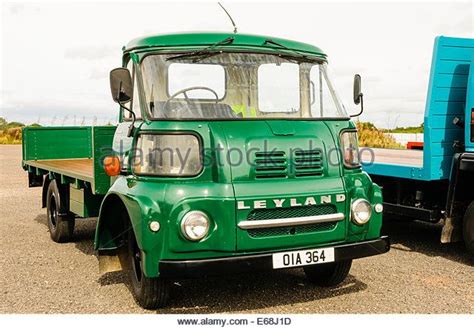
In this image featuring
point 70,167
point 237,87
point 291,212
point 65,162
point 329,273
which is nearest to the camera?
point 291,212

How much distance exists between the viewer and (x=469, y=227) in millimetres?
6113

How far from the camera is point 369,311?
4.57 m

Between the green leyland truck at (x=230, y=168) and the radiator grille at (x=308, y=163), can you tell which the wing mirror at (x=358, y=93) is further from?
the radiator grille at (x=308, y=163)

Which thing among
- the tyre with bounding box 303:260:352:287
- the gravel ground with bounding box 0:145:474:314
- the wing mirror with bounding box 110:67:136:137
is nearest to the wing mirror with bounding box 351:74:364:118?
the tyre with bounding box 303:260:352:287

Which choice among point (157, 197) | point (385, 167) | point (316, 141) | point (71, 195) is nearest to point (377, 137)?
point (385, 167)

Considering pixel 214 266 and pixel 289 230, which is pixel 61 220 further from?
pixel 289 230

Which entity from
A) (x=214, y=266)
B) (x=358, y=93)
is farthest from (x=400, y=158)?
(x=214, y=266)

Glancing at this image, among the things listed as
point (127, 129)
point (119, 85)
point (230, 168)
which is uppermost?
point (119, 85)

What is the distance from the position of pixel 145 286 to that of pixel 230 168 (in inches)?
45.7

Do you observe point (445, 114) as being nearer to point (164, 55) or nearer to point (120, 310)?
point (164, 55)

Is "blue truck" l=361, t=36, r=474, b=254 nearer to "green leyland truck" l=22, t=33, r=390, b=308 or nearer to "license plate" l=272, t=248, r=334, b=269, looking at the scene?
"green leyland truck" l=22, t=33, r=390, b=308

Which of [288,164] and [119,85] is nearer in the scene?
[288,164]

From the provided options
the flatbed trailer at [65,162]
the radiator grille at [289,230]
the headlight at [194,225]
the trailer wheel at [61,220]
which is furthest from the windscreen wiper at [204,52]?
the trailer wheel at [61,220]

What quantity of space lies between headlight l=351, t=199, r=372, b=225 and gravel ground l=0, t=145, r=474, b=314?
0.72 metres
